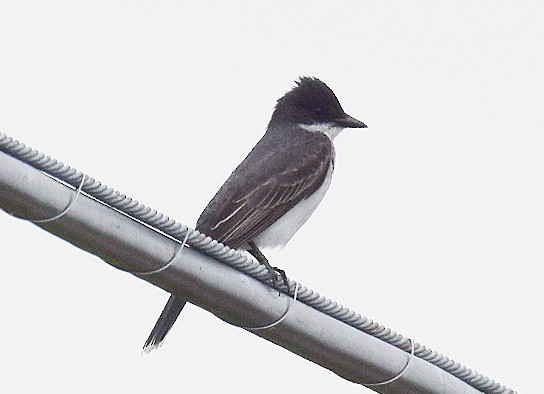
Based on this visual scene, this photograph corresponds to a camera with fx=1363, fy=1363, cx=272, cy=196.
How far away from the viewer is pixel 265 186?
8414 millimetres

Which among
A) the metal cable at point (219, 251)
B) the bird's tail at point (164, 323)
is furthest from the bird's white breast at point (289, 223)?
the metal cable at point (219, 251)

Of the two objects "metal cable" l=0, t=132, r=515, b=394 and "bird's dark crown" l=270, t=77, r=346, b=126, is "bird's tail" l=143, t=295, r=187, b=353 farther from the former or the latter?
"bird's dark crown" l=270, t=77, r=346, b=126

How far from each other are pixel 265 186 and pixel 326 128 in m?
1.62

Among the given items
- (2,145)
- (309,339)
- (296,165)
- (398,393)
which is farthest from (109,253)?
(296,165)

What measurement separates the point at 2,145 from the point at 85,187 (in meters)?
0.38

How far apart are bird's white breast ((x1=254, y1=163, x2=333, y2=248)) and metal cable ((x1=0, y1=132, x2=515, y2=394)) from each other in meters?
2.99

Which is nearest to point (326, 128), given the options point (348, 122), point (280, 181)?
point (348, 122)

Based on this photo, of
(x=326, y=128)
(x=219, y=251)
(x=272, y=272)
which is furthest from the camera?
(x=326, y=128)

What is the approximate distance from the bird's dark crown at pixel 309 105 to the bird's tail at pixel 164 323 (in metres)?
2.98

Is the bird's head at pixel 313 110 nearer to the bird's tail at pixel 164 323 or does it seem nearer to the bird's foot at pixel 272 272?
the bird's foot at pixel 272 272

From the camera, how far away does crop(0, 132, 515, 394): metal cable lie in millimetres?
4137

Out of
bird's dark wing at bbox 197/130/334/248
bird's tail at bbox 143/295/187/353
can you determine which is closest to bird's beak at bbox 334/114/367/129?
bird's dark wing at bbox 197/130/334/248

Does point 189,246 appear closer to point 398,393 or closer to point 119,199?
point 119,199

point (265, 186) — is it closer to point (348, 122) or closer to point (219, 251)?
point (348, 122)
